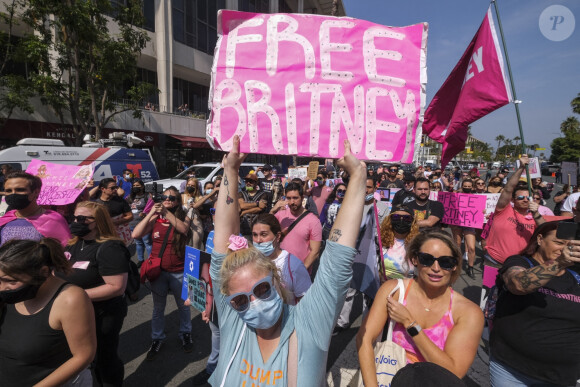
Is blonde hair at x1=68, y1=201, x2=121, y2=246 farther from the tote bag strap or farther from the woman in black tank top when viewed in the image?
the tote bag strap

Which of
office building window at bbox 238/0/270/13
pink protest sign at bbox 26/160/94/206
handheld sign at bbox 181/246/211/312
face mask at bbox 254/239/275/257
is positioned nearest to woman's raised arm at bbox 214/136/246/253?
face mask at bbox 254/239/275/257

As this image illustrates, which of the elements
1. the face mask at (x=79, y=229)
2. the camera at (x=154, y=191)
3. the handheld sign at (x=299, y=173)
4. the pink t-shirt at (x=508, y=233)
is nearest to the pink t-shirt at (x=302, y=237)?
the camera at (x=154, y=191)

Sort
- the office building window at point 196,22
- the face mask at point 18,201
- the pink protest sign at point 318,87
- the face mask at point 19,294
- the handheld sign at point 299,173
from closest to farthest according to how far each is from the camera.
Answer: the face mask at point 19,294 → the pink protest sign at point 318,87 → the face mask at point 18,201 → the handheld sign at point 299,173 → the office building window at point 196,22

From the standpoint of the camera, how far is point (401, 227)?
3117mm

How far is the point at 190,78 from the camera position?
865 inches

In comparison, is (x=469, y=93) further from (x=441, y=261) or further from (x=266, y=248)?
(x=266, y=248)

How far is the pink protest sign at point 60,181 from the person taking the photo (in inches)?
177

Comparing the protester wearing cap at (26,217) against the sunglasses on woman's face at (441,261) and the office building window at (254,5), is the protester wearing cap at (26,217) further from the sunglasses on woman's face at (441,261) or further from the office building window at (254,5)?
the office building window at (254,5)

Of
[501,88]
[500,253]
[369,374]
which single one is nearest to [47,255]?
[369,374]

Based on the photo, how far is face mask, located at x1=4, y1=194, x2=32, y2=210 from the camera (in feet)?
9.01

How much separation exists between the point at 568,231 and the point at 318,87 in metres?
1.73

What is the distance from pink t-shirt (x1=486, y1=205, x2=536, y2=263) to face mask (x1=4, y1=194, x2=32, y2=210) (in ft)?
17.3

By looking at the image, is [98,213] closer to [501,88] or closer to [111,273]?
[111,273]

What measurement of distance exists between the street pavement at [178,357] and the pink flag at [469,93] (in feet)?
7.72
